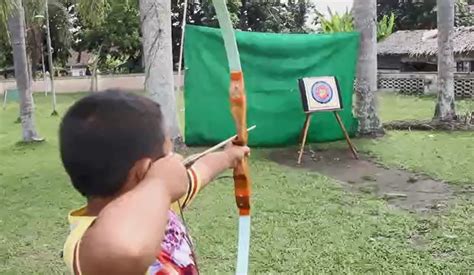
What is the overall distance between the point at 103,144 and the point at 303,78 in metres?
5.88

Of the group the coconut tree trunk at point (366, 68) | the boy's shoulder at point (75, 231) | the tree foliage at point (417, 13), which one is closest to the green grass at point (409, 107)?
the coconut tree trunk at point (366, 68)

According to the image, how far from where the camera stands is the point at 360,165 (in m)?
6.03

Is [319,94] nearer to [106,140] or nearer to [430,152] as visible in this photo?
[430,152]

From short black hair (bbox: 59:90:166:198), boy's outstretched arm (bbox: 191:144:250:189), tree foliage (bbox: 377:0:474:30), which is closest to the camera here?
short black hair (bbox: 59:90:166:198)

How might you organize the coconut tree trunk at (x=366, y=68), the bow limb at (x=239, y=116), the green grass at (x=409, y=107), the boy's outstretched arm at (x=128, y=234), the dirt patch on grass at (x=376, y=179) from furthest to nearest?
the green grass at (x=409, y=107), the coconut tree trunk at (x=366, y=68), the dirt patch on grass at (x=376, y=179), the bow limb at (x=239, y=116), the boy's outstretched arm at (x=128, y=234)

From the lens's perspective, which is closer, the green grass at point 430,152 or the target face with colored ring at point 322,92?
the green grass at point 430,152

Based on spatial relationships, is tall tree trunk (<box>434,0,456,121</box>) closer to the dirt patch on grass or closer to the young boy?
the dirt patch on grass

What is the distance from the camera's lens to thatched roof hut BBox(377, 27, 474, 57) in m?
16.4

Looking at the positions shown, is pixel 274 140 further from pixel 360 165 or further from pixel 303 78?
pixel 360 165

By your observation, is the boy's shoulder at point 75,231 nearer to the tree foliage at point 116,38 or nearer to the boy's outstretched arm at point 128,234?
the boy's outstretched arm at point 128,234

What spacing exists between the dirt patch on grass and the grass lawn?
0.16 metres

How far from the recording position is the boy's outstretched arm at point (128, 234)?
0.78 m

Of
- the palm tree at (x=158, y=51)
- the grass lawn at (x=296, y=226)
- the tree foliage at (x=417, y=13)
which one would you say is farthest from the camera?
the tree foliage at (x=417, y=13)

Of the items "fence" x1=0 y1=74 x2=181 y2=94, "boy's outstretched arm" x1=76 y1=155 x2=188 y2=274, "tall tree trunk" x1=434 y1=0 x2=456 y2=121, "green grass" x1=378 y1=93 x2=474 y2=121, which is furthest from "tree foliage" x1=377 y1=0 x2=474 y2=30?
"boy's outstretched arm" x1=76 y1=155 x2=188 y2=274
